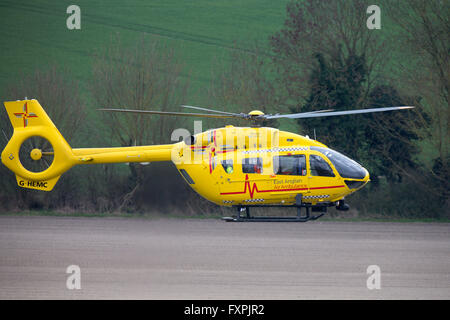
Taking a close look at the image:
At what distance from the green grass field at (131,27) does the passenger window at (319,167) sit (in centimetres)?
2250

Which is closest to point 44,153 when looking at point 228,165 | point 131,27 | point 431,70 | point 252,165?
point 228,165

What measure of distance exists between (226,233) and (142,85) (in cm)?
715

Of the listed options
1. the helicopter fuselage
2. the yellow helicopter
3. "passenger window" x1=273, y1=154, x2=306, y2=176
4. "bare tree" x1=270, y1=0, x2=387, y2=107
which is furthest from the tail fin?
"bare tree" x1=270, y1=0, x2=387, y2=107

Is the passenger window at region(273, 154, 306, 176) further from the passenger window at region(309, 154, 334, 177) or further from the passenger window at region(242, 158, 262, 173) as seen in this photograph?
the passenger window at region(242, 158, 262, 173)

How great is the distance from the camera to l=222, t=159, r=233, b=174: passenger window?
1575 cm

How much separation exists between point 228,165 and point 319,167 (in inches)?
83.0

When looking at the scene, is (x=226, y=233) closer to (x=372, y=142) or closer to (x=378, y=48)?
(x=372, y=142)

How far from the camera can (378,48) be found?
30.8 meters

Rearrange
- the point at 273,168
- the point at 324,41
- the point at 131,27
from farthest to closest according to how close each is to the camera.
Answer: the point at 131,27 → the point at 324,41 → the point at 273,168

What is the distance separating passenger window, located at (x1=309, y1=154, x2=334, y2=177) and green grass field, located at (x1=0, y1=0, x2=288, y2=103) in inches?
886

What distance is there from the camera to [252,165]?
15.6 meters

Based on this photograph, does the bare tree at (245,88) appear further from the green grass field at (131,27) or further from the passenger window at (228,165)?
the passenger window at (228,165)

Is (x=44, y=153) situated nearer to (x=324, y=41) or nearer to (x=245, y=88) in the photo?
(x=245, y=88)
